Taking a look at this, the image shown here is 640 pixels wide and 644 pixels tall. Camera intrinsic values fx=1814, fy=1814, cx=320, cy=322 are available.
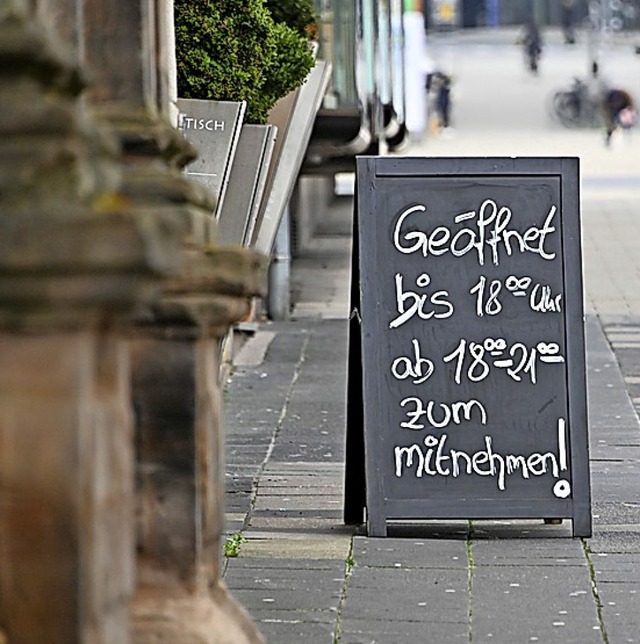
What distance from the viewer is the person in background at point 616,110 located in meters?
34.2

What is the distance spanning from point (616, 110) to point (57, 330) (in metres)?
32.7

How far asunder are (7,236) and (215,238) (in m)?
1.24

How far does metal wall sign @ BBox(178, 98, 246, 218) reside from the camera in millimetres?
7309

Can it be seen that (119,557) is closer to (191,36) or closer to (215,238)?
(215,238)

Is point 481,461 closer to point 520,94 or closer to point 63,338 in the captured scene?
point 63,338

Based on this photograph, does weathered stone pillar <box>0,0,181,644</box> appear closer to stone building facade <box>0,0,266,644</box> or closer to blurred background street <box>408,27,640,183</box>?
stone building facade <box>0,0,266,644</box>

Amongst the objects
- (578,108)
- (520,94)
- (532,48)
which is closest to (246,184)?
(578,108)

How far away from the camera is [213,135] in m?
7.37

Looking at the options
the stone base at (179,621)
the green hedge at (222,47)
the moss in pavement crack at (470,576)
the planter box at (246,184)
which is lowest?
the moss in pavement crack at (470,576)

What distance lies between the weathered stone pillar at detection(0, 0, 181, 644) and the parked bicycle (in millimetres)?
34660

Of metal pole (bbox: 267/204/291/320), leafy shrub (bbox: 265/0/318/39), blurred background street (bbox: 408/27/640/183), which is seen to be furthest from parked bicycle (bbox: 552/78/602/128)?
leafy shrub (bbox: 265/0/318/39)

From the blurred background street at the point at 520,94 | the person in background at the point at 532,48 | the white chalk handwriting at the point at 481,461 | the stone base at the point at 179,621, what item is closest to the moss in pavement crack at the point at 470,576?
the white chalk handwriting at the point at 481,461

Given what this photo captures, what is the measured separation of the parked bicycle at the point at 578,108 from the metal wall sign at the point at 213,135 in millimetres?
30058

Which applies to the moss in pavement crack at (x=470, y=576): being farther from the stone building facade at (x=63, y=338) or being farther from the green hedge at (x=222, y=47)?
the green hedge at (x=222, y=47)
